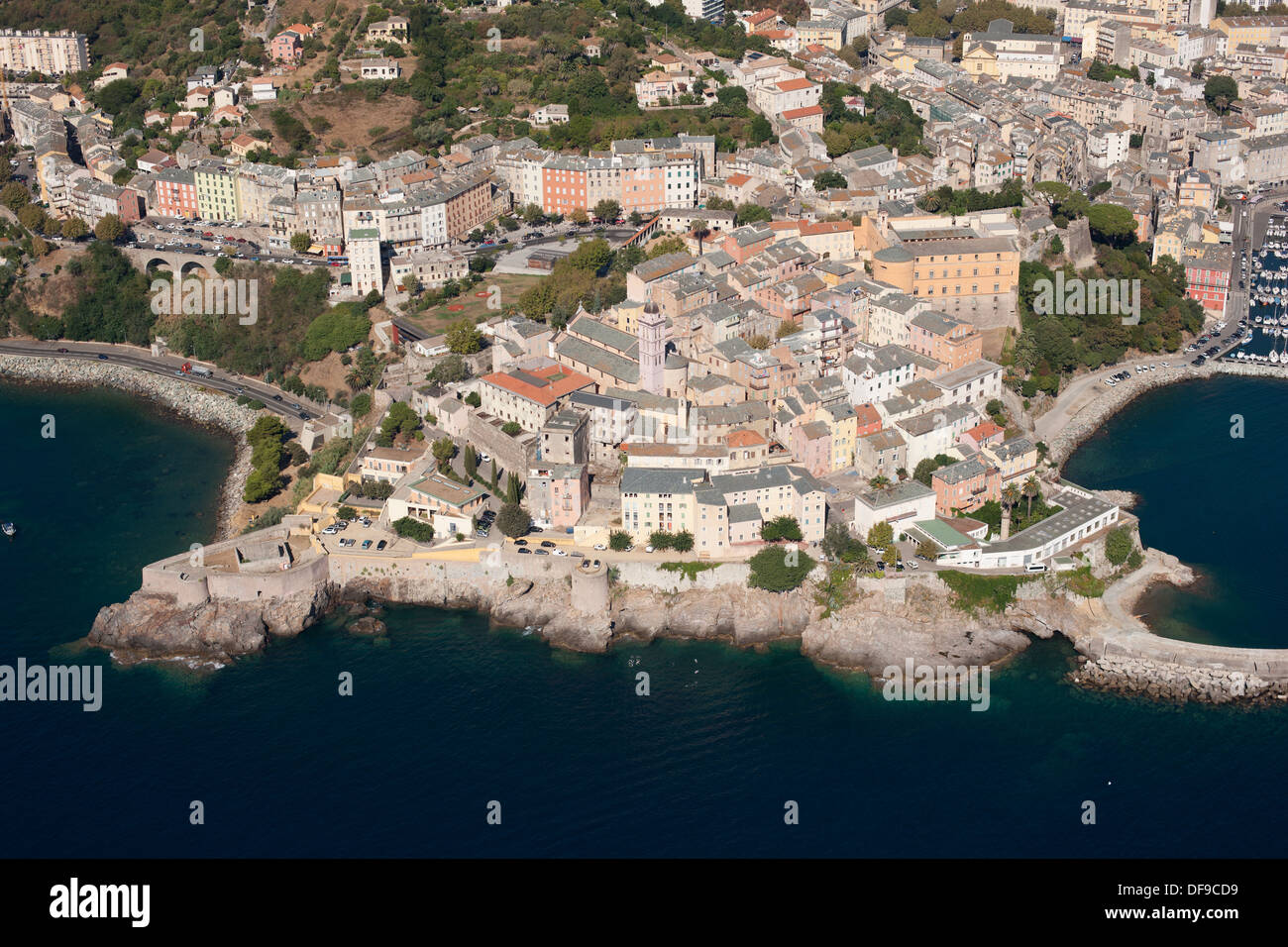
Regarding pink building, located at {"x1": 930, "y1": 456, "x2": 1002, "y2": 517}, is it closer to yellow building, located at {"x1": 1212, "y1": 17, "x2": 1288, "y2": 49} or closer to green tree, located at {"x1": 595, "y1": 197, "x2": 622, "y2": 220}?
green tree, located at {"x1": 595, "y1": 197, "x2": 622, "y2": 220}

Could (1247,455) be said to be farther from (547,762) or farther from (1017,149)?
(547,762)

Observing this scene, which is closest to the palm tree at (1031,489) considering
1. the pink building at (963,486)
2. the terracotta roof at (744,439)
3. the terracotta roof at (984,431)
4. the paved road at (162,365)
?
the pink building at (963,486)

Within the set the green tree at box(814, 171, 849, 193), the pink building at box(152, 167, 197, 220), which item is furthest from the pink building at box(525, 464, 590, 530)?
the pink building at box(152, 167, 197, 220)

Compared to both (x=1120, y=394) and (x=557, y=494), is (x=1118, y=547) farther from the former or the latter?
(x=557, y=494)

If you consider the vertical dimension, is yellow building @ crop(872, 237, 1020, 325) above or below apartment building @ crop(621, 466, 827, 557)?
above

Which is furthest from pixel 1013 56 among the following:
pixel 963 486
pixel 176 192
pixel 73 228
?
pixel 73 228

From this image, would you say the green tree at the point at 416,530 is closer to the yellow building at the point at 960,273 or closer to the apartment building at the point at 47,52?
the yellow building at the point at 960,273
